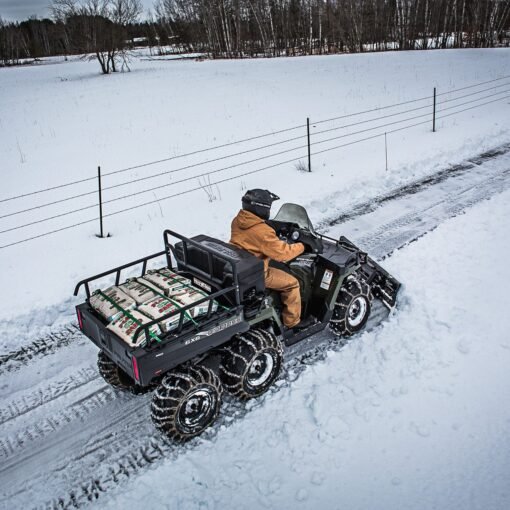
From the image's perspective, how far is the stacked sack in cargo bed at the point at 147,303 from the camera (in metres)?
3.94

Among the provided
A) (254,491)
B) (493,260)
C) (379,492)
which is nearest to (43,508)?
(254,491)

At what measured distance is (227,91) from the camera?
2320 cm

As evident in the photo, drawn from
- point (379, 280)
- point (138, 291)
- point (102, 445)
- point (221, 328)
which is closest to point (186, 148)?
point (379, 280)

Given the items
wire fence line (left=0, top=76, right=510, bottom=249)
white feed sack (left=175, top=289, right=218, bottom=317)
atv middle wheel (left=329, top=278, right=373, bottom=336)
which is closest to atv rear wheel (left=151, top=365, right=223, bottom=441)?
white feed sack (left=175, top=289, right=218, bottom=317)

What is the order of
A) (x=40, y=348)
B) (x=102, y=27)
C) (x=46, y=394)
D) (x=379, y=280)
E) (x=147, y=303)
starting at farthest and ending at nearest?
1. (x=102, y=27)
2. (x=379, y=280)
3. (x=40, y=348)
4. (x=46, y=394)
5. (x=147, y=303)

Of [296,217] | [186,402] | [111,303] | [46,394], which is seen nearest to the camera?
[186,402]

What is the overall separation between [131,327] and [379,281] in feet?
10.4

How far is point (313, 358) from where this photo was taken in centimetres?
507

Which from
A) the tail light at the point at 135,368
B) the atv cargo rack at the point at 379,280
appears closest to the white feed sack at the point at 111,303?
the tail light at the point at 135,368

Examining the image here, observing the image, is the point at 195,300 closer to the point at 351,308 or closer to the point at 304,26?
the point at 351,308

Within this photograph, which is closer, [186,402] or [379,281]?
[186,402]

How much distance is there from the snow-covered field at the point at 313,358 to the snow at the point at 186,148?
7 cm

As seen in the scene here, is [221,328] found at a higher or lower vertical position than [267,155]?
higher

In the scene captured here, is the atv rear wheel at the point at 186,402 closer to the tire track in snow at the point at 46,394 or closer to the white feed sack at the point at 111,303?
the white feed sack at the point at 111,303
